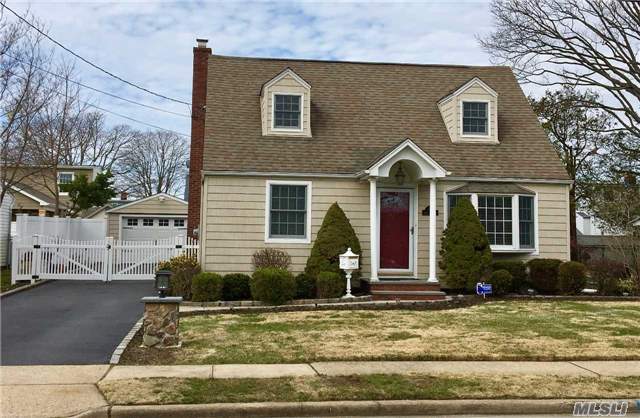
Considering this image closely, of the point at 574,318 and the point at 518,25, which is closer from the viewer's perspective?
the point at 574,318

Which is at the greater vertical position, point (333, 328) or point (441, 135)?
point (441, 135)

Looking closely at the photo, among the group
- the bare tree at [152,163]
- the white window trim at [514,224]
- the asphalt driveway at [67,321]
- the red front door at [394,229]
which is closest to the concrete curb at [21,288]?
the asphalt driveway at [67,321]

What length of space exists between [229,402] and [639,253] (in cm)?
1471

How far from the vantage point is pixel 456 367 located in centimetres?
812

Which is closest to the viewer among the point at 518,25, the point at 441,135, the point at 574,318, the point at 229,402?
the point at 229,402

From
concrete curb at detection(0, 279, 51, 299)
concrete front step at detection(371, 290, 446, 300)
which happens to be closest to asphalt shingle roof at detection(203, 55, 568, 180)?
concrete front step at detection(371, 290, 446, 300)

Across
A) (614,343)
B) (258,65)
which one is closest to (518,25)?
(258,65)

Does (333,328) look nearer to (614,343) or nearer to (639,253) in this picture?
(614,343)

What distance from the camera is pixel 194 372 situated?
25.0 feet

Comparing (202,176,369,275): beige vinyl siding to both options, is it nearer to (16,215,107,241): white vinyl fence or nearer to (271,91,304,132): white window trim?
(271,91,304,132): white window trim

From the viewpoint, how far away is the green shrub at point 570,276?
623 inches

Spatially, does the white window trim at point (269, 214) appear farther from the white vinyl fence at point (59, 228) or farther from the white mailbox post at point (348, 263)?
the white vinyl fence at point (59, 228)

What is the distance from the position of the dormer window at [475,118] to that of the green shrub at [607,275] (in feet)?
16.8

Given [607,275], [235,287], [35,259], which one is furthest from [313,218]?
[35,259]
